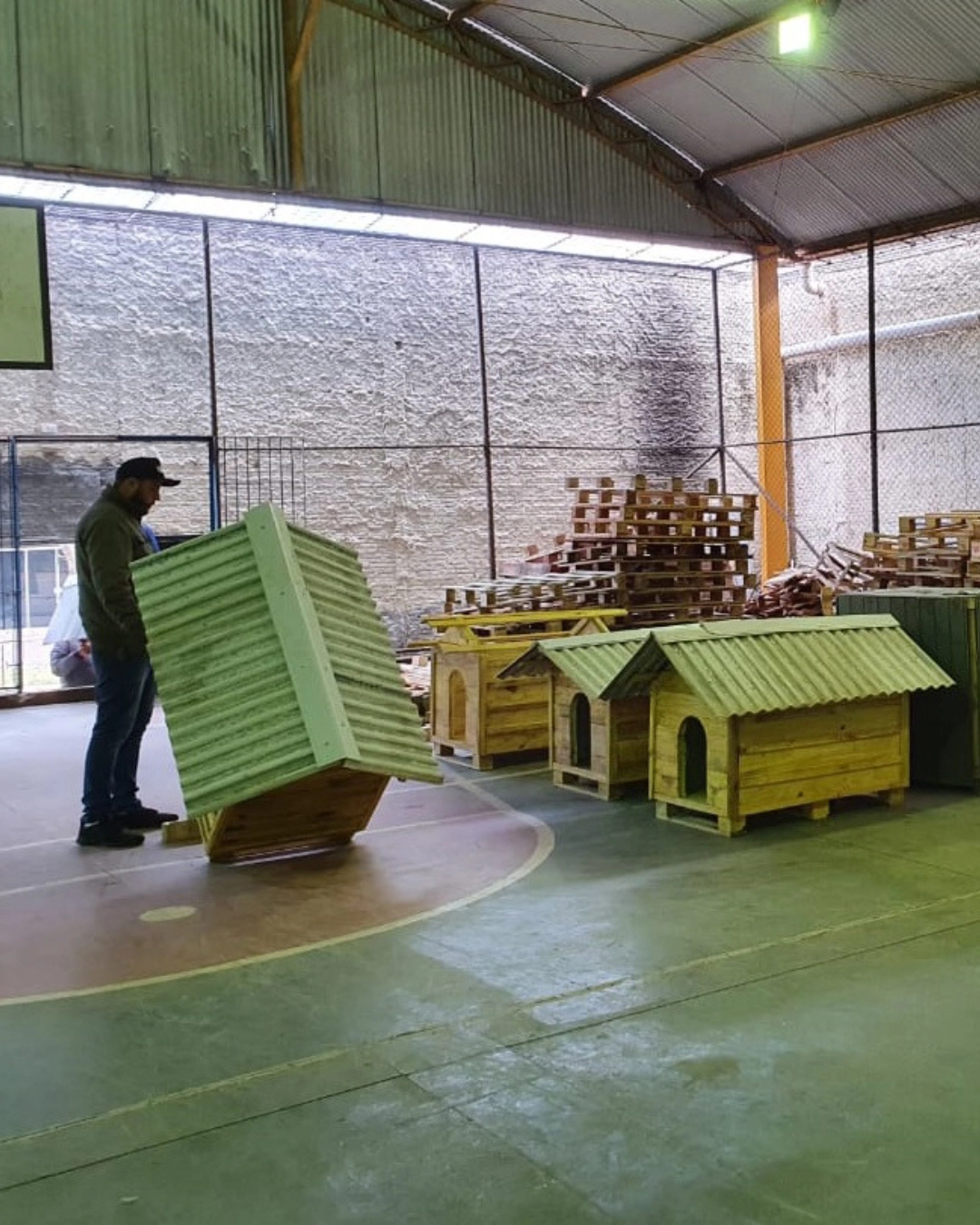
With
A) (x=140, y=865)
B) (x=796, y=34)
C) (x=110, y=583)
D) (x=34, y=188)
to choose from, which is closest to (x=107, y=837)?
(x=140, y=865)

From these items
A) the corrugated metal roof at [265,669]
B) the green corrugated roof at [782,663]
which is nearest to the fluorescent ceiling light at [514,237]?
the green corrugated roof at [782,663]

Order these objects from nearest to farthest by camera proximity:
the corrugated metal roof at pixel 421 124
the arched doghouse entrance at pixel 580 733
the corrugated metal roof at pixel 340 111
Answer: the arched doghouse entrance at pixel 580 733 < the corrugated metal roof at pixel 340 111 < the corrugated metal roof at pixel 421 124

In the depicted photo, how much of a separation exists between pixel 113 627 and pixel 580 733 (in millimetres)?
3549

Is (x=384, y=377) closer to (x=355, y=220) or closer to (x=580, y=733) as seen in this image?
(x=355, y=220)

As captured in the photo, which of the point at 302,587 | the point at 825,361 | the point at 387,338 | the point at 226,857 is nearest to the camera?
the point at 302,587

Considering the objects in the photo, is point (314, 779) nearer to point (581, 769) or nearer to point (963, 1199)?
point (581, 769)

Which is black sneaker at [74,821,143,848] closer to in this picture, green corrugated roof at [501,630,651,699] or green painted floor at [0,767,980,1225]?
green painted floor at [0,767,980,1225]

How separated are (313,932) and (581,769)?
3.59 m

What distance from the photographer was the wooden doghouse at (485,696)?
1024 centimetres

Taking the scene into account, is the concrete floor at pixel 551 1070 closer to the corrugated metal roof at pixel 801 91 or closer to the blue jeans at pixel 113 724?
the blue jeans at pixel 113 724

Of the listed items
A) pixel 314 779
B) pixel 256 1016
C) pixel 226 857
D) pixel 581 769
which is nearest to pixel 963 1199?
pixel 256 1016

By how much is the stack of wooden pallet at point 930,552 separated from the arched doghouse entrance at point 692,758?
24.3ft

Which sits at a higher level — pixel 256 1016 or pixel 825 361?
pixel 825 361

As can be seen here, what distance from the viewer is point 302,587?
6.91m
